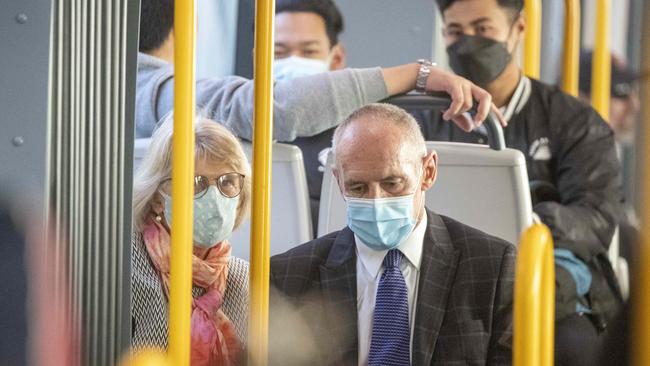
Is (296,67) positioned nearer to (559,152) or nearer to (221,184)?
(221,184)

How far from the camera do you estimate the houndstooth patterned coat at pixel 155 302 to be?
245 cm

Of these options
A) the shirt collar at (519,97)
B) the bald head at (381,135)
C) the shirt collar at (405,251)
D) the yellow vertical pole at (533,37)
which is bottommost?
the shirt collar at (405,251)

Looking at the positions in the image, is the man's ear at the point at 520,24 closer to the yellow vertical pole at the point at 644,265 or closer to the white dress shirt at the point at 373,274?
the yellow vertical pole at the point at 644,265

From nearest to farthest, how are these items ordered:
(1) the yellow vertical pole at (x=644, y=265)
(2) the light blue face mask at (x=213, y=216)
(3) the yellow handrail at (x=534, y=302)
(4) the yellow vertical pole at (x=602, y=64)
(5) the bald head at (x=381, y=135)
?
(3) the yellow handrail at (x=534, y=302)
(1) the yellow vertical pole at (x=644, y=265)
(4) the yellow vertical pole at (x=602, y=64)
(5) the bald head at (x=381, y=135)
(2) the light blue face mask at (x=213, y=216)

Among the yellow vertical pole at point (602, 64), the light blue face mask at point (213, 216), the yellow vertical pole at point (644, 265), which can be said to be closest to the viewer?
the yellow vertical pole at point (644, 265)

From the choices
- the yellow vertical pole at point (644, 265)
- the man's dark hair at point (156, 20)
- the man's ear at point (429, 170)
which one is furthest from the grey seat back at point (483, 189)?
the man's dark hair at point (156, 20)

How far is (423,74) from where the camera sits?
233cm

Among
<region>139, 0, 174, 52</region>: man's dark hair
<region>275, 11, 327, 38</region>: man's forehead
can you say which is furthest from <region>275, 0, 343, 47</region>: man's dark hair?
<region>139, 0, 174, 52</region>: man's dark hair

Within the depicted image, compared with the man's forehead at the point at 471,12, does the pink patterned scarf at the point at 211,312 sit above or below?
below

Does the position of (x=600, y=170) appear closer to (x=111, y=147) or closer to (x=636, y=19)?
(x=636, y=19)

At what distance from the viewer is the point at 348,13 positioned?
238 cm

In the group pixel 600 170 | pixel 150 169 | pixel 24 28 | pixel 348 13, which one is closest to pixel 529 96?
pixel 600 170

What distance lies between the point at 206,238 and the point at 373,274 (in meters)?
0.37

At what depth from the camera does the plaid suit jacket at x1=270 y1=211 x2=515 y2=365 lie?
230 cm
